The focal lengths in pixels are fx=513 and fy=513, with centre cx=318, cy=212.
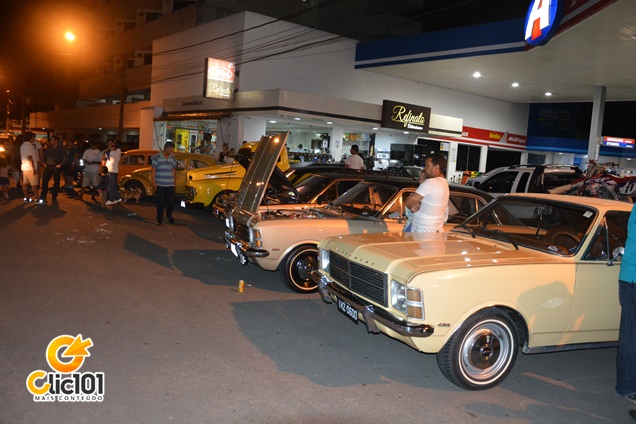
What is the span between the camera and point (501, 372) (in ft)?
14.9

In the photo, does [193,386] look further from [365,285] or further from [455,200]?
[455,200]

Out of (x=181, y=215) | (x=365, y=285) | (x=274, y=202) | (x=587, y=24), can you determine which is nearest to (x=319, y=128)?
(x=181, y=215)

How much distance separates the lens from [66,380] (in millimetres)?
4102

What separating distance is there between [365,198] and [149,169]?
10.1 metres

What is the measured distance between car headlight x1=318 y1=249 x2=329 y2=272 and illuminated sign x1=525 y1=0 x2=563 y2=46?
966 cm

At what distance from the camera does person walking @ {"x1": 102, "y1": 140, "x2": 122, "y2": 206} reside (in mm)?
13844

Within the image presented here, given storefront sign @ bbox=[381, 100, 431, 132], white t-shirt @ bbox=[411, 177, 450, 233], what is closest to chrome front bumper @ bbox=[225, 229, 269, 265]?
white t-shirt @ bbox=[411, 177, 450, 233]

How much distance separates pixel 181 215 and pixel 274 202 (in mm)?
6378

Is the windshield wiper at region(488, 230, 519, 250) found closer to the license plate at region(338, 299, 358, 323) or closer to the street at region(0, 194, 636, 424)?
the street at region(0, 194, 636, 424)

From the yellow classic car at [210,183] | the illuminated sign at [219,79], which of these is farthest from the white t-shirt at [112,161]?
the illuminated sign at [219,79]

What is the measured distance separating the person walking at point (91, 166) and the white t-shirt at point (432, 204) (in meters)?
12.4

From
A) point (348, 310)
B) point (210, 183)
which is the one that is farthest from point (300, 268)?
point (210, 183)

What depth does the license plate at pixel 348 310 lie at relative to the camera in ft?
15.9

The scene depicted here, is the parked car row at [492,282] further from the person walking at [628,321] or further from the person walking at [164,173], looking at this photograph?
the person walking at [164,173]
